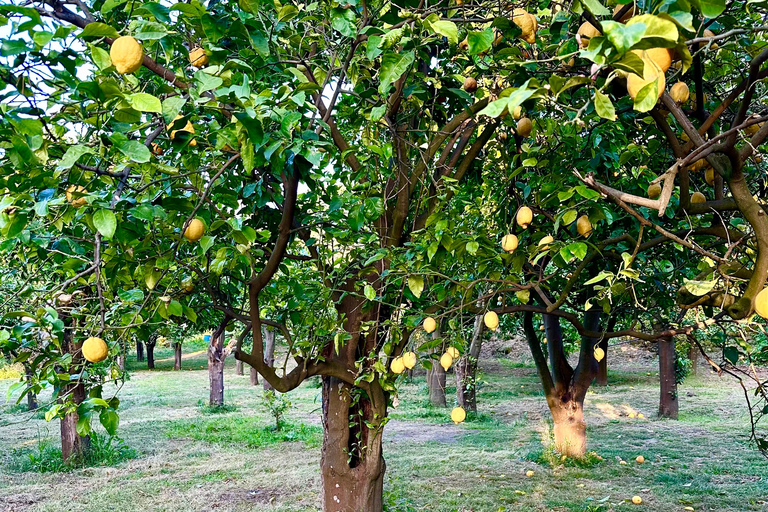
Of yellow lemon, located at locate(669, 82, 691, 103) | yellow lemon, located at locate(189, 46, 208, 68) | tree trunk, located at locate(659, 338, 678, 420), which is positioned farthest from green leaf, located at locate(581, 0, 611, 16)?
tree trunk, located at locate(659, 338, 678, 420)

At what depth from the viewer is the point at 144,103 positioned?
1.38m

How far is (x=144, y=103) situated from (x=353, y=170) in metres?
2.05

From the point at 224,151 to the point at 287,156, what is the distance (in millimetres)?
584

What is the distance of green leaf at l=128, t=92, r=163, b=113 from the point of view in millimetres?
1368

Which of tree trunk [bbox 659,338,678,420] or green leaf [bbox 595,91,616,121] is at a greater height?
green leaf [bbox 595,91,616,121]

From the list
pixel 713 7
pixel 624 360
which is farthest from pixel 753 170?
pixel 624 360

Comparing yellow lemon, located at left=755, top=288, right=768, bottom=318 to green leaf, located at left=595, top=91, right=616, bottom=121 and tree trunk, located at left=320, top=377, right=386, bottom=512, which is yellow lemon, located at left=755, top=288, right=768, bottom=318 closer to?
green leaf, located at left=595, top=91, right=616, bottom=121

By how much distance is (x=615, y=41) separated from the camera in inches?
32.2

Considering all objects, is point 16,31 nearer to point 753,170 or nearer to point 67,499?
point 753,170

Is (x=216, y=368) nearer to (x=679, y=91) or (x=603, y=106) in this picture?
(x=679, y=91)

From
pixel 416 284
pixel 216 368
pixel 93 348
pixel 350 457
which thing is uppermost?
pixel 416 284

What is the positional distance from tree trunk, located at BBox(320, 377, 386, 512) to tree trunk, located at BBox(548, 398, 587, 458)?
3.96 m

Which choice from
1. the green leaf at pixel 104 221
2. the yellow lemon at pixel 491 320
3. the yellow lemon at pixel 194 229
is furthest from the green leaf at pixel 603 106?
the yellow lemon at pixel 491 320

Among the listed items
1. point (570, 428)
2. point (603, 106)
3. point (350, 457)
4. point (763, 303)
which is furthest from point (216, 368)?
point (603, 106)
